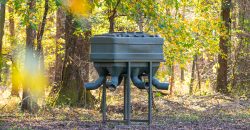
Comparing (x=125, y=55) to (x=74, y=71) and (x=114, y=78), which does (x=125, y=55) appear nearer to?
(x=114, y=78)

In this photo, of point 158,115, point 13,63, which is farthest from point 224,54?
point 13,63

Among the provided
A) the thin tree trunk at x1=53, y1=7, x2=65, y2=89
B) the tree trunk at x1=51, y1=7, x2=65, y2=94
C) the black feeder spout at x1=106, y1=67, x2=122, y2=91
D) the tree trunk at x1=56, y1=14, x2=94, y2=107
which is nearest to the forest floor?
the tree trunk at x1=56, y1=14, x2=94, y2=107

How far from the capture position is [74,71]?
14.2 metres

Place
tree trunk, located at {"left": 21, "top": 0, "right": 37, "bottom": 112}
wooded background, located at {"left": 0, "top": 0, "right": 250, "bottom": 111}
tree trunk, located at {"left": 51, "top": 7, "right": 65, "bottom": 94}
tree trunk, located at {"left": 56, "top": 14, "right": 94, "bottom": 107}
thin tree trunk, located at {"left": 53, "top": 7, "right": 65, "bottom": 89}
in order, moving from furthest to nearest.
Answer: thin tree trunk, located at {"left": 53, "top": 7, "right": 65, "bottom": 89} → tree trunk, located at {"left": 51, "top": 7, "right": 65, "bottom": 94} → tree trunk, located at {"left": 56, "top": 14, "right": 94, "bottom": 107} → tree trunk, located at {"left": 21, "top": 0, "right": 37, "bottom": 112} → wooded background, located at {"left": 0, "top": 0, "right": 250, "bottom": 111}

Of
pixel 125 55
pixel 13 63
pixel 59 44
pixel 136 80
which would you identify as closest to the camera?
pixel 125 55

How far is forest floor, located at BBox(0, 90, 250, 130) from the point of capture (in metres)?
9.18

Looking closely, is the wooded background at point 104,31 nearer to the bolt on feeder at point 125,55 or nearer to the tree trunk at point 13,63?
the tree trunk at point 13,63

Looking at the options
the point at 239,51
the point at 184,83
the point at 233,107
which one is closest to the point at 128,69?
the point at 233,107

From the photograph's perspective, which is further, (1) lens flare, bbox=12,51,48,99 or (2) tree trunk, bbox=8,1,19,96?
(2) tree trunk, bbox=8,1,19,96

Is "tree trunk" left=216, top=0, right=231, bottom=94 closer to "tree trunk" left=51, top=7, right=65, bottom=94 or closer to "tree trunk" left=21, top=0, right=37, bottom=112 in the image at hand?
"tree trunk" left=51, top=7, right=65, bottom=94

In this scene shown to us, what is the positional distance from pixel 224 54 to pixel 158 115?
24.0ft

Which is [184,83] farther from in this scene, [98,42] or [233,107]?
[98,42]

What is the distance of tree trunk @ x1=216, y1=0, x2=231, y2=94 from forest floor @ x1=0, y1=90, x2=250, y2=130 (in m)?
1.87

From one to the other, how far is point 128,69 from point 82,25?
4349mm
